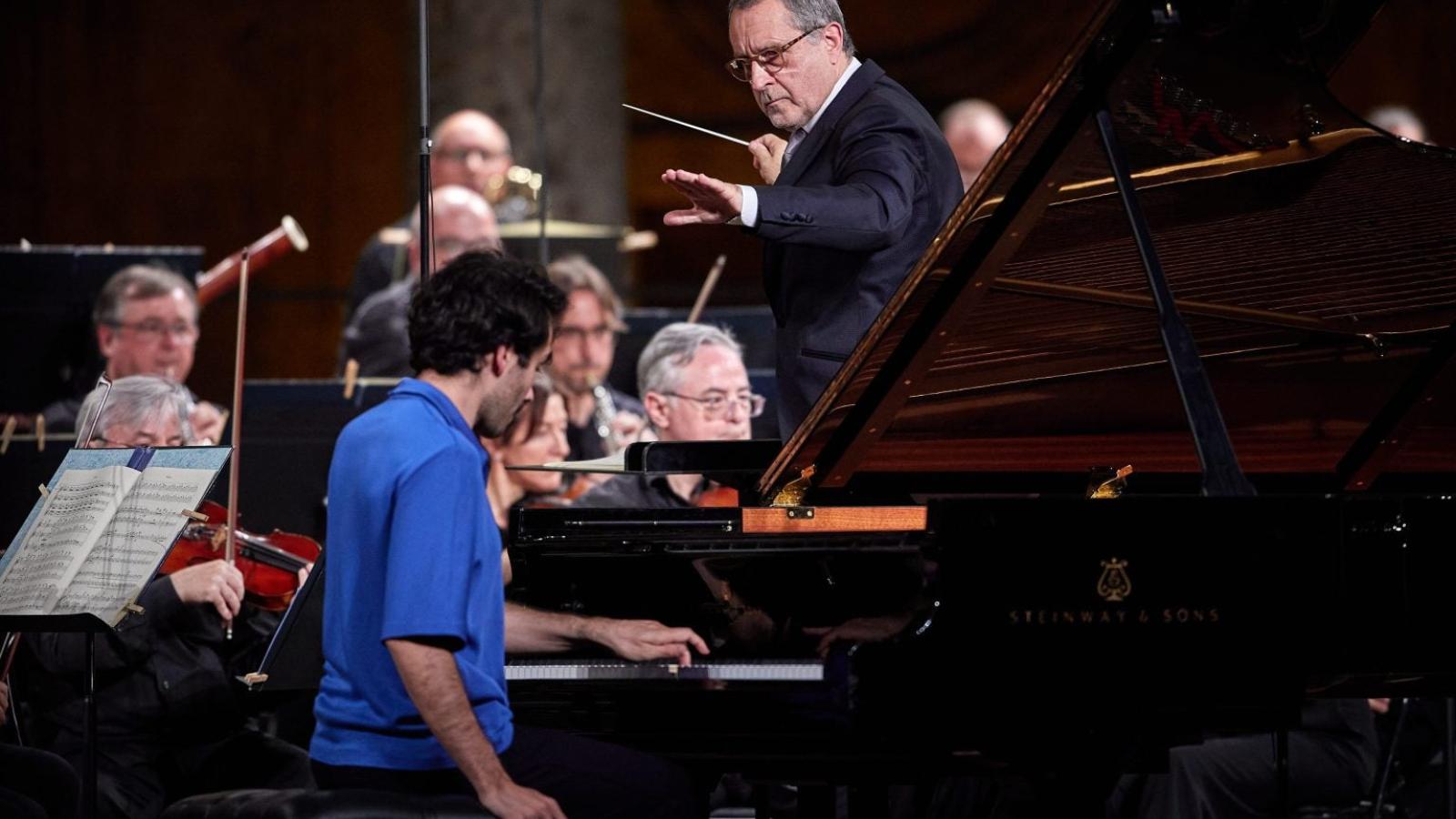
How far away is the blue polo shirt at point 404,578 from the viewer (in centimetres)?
226

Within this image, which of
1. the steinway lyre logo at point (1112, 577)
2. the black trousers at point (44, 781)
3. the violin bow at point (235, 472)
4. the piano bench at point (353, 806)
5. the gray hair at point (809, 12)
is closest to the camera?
the piano bench at point (353, 806)

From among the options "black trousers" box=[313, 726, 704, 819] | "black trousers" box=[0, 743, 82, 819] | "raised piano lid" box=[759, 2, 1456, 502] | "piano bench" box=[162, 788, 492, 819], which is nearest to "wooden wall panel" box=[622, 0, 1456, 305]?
"raised piano lid" box=[759, 2, 1456, 502]

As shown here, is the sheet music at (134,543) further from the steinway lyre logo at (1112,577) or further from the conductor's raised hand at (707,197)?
the steinway lyre logo at (1112,577)

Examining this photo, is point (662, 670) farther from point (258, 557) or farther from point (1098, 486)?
point (258, 557)

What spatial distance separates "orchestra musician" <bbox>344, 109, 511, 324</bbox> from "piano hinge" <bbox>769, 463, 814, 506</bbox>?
3.22 m

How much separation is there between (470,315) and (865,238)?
661 mm

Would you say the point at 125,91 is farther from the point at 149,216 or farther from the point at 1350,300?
the point at 1350,300

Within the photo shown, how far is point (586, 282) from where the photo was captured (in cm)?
505

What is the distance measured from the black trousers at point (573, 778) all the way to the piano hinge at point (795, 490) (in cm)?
42

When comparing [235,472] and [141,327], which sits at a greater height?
[141,327]

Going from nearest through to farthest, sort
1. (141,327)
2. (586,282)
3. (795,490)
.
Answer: (795,490) → (141,327) → (586,282)

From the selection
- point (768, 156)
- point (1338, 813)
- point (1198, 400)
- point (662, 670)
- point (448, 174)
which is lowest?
point (1338, 813)

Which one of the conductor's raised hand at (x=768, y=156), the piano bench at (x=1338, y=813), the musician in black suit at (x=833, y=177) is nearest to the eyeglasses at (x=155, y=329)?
the conductor's raised hand at (x=768, y=156)

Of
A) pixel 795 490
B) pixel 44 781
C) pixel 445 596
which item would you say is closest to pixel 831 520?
pixel 795 490
